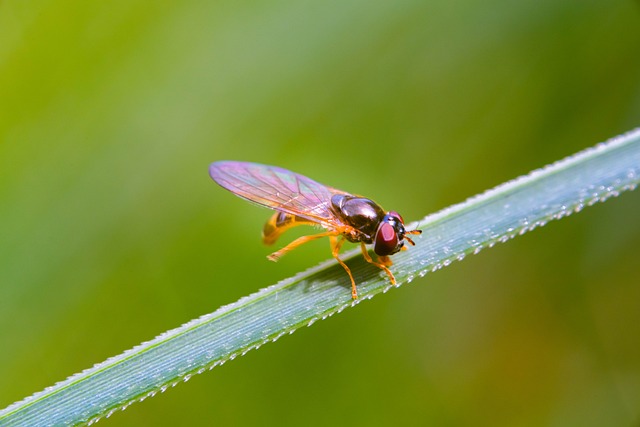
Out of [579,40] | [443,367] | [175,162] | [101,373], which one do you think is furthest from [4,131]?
[579,40]

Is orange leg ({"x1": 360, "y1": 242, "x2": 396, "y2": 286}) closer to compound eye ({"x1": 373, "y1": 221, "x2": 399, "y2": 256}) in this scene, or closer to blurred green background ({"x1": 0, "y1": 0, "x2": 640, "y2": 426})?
compound eye ({"x1": 373, "y1": 221, "x2": 399, "y2": 256})

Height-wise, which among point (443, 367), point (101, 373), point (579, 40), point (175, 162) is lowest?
point (443, 367)

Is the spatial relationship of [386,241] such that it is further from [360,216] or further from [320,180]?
[320,180]

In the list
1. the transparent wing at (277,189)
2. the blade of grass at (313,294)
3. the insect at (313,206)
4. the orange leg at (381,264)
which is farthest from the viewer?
the transparent wing at (277,189)

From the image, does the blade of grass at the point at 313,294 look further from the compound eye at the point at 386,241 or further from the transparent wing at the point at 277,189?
the transparent wing at the point at 277,189

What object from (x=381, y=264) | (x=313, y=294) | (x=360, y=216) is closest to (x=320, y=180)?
(x=360, y=216)

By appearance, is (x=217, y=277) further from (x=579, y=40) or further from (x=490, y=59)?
(x=579, y=40)

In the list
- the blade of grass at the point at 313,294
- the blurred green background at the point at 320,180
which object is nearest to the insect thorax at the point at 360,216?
the blade of grass at the point at 313,294
